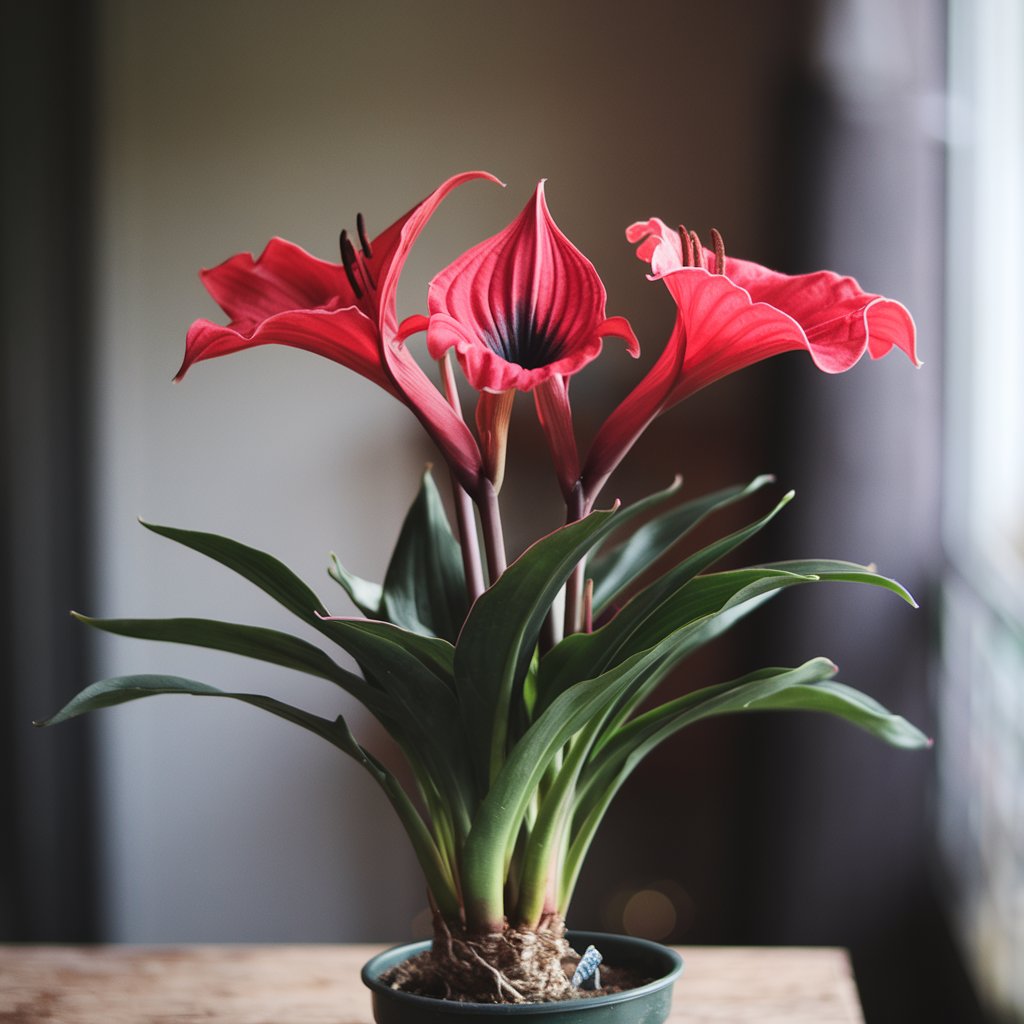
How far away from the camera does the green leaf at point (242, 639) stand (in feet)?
2.45

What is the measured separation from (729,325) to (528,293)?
114 mm

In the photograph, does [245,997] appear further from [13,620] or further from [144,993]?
[13,620]

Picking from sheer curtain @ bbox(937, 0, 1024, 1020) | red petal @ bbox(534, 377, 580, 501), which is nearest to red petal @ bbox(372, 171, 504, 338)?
red petal @ bbox(534, 377, 580, 501)

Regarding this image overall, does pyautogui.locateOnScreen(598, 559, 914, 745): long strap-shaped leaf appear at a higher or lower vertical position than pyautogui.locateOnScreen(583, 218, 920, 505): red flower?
lower

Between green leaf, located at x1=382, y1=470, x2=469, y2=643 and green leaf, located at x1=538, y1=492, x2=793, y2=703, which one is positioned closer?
green leaf, located at x1=538, y1=492, x2=793, y2=703

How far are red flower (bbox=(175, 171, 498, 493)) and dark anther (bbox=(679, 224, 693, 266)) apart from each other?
0.11 metres

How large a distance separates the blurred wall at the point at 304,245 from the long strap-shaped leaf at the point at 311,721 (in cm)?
185

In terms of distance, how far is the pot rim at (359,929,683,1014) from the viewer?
0.70 metres

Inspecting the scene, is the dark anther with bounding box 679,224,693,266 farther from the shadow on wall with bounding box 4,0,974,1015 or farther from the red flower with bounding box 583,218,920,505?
the shadow on wall with bounding box 4,0,974,1015

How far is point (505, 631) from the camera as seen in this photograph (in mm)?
702

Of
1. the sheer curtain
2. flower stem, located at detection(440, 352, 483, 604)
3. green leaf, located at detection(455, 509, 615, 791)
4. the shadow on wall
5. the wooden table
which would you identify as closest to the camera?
green leaf, located at detection(455, 509, 615, 791)

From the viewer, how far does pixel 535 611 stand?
711 millimetres

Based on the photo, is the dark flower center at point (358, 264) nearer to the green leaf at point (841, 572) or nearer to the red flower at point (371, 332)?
the red flower at point (371, 332)

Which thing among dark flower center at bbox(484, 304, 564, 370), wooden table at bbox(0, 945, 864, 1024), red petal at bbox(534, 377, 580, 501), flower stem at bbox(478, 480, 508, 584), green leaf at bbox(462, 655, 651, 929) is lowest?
wooden table at bbox(0, 945, 864, 1024)
